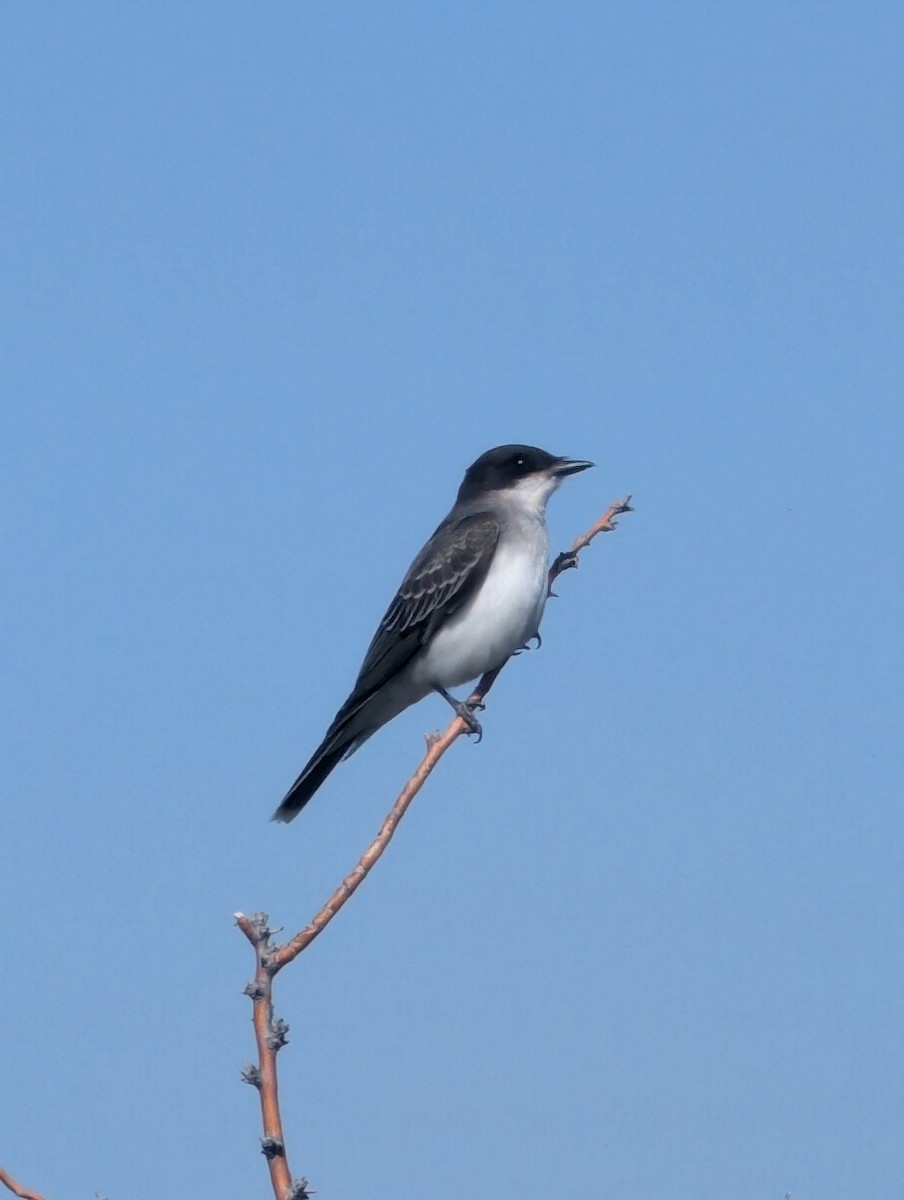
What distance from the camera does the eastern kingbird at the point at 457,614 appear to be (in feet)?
37.1

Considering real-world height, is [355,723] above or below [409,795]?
above

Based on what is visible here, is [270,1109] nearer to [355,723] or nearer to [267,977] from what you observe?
[267,977]

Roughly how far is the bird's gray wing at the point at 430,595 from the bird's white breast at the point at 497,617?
9cm

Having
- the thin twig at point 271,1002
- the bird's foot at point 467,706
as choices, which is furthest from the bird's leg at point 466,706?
the thin twig at point 271,1002

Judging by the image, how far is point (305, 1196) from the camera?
11.5 feet

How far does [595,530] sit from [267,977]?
14.8ft

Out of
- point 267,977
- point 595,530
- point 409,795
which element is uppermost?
point 595,530

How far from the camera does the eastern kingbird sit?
37.1 ft

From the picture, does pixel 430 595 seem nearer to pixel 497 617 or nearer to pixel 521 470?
pixel 497 617

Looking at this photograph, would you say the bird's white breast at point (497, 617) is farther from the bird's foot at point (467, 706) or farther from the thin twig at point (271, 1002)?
the thin twig at point (271, 1002)

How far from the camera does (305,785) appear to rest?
1119cm

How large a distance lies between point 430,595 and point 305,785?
5.35 feet

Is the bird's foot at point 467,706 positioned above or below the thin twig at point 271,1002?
above

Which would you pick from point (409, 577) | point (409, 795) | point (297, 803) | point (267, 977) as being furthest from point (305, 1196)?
point (409, 577)
